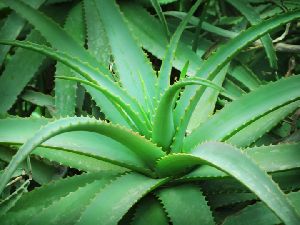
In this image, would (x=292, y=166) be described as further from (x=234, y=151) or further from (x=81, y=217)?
(x=81, y=217)

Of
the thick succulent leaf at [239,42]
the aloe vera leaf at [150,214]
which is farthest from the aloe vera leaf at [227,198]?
the thick succulent leaf at [239,42]

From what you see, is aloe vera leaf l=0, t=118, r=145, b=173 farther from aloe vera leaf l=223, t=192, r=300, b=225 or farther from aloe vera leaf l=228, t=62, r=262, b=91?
aloe vera leaf l=228, t=62, r=262, b=91

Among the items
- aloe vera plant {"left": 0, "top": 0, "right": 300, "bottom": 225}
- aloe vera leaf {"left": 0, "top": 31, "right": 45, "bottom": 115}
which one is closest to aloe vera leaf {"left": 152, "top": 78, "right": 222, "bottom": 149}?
aloe vera plant {"left": 0, "top": 0, "right": 300, "bottom": 225}

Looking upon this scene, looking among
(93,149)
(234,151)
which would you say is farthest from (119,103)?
(234,151)

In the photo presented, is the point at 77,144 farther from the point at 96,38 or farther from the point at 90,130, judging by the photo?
the point at 96,38

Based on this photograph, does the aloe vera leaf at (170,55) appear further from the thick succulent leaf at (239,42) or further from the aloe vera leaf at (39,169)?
the aloe vera leaf at (39,169)

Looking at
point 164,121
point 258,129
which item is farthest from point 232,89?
point 164,121
